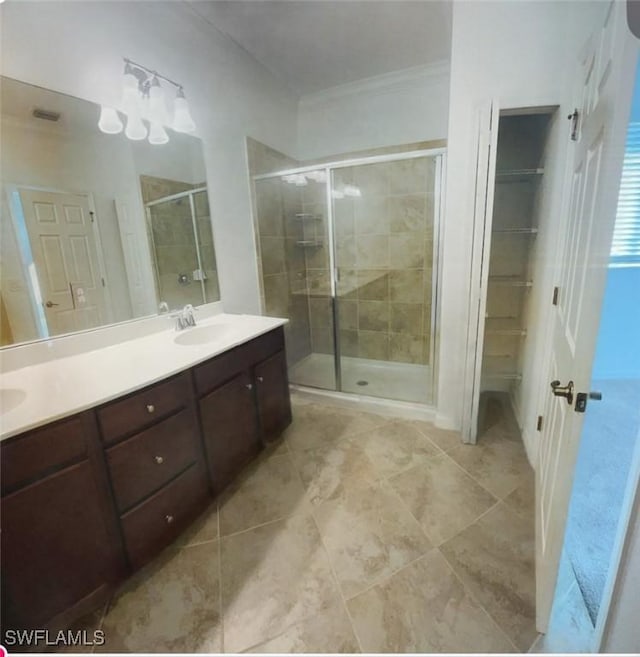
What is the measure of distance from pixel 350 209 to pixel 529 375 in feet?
6.70

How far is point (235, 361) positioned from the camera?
5.48 ft

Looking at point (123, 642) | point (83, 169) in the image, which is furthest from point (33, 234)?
point (123, 642)

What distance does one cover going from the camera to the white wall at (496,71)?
153 centimetres

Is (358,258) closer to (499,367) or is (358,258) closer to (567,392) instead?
(499,367)

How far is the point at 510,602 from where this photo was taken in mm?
1151

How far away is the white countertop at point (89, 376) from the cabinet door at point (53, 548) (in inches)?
8.2

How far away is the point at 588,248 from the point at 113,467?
5.46ft

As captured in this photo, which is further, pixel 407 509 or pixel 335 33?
pixel 335 33

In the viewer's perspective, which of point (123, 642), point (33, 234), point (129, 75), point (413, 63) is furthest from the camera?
point (413, 63)

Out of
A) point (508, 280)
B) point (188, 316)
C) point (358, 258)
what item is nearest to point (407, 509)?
point (188, 316)

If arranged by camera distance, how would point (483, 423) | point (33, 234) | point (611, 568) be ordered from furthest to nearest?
point (483, 423) < point (33, 234) < point (611, 568)

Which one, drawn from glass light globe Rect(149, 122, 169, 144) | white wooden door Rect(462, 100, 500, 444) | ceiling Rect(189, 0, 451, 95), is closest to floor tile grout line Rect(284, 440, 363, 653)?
white wooden door Rect(462, 100, 500, 444)

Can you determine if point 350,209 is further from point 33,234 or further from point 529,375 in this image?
point 33,234
